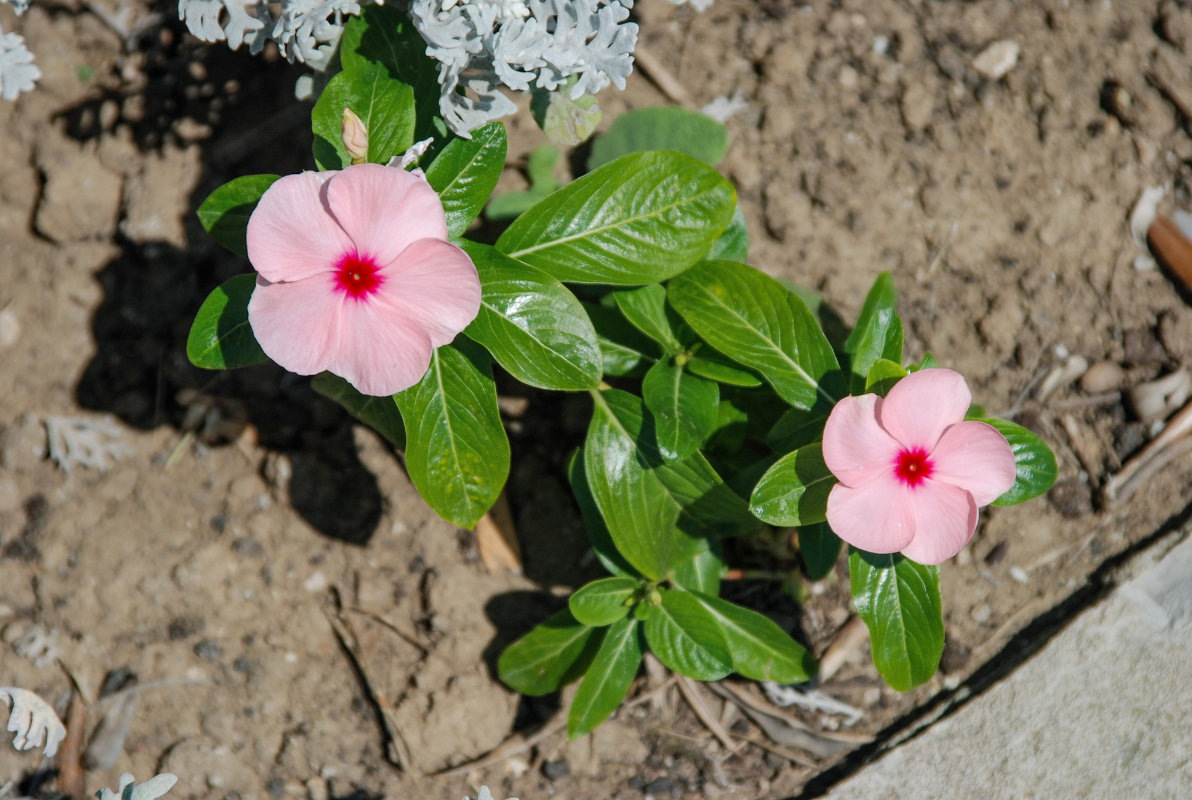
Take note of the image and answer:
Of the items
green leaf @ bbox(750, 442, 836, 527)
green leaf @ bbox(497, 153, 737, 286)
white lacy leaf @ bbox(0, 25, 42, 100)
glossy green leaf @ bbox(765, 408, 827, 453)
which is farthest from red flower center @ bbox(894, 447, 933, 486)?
white lacy leaf @ bbox(0, 25, 42, 100)

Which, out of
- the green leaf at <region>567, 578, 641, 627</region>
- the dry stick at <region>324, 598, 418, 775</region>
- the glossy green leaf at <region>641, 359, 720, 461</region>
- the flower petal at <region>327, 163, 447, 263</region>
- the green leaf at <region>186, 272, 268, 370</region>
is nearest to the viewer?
the flower petal at <region>327, 163, 447, 263</region>

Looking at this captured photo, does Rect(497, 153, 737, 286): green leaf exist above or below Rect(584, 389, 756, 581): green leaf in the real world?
above

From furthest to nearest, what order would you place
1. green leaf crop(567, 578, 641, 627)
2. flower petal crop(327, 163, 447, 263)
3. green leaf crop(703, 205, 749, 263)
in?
green leaf crop(703, 205, 749, 263) → green leaf crop(567, 578, 641, 627) → flower petal crop(327, 163, 447, 263)

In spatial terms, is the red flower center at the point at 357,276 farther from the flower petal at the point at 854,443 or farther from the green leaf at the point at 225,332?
the flower petal at the point at 854,443

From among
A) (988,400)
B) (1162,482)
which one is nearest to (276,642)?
(988,400)

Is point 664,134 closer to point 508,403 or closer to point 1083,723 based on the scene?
point 508,403

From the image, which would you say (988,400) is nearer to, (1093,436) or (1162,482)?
(1093,436)

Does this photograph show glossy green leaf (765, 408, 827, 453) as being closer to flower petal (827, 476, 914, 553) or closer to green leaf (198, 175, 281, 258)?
flower petal (827, 476, 914, 553)
